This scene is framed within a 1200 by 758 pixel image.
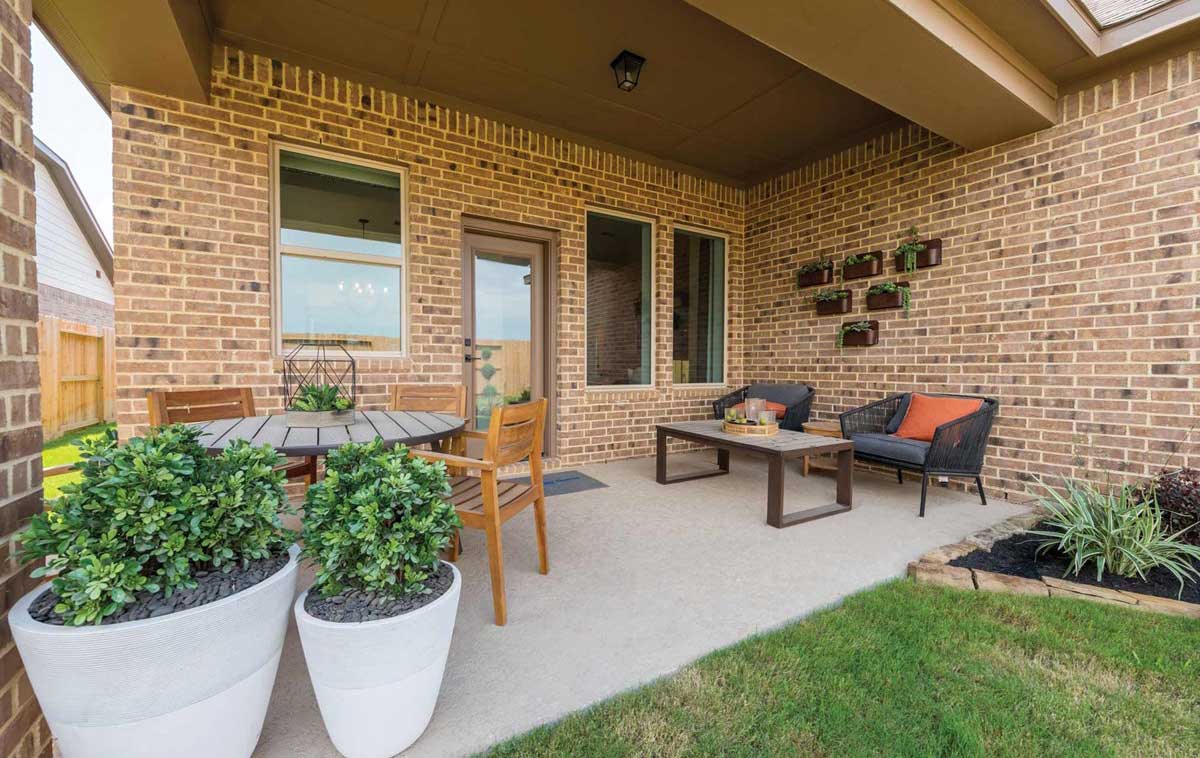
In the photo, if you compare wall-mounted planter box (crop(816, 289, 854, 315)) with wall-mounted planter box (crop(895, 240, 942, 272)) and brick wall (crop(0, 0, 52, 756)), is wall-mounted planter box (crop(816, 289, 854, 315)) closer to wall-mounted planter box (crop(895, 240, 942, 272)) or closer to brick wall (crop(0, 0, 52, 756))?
wall-mounted planter box (crop(895, 240, 942, 272))

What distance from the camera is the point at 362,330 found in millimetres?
3729

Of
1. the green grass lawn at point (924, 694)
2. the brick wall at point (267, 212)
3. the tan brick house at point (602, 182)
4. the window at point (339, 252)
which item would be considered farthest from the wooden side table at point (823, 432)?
the window at point (339, 252)

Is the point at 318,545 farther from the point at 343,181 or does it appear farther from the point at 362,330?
the point at 343,181

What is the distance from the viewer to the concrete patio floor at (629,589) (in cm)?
144

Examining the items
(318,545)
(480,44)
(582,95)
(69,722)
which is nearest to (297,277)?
(480,44)

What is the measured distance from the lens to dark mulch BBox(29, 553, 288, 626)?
971 mm

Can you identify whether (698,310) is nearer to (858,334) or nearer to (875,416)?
(858,334)

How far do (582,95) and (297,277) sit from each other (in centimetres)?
263

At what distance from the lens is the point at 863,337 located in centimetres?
450

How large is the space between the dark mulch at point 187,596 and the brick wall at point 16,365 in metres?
0.10

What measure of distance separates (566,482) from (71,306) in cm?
841

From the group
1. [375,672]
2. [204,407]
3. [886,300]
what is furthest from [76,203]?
[886,300]

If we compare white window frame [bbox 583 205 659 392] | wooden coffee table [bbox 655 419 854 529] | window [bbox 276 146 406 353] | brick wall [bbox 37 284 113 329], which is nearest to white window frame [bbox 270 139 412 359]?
window [bbox 276 146 406 353]

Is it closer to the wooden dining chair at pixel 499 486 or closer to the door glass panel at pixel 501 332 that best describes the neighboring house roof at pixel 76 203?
the door glass panel at pixel 501 332
